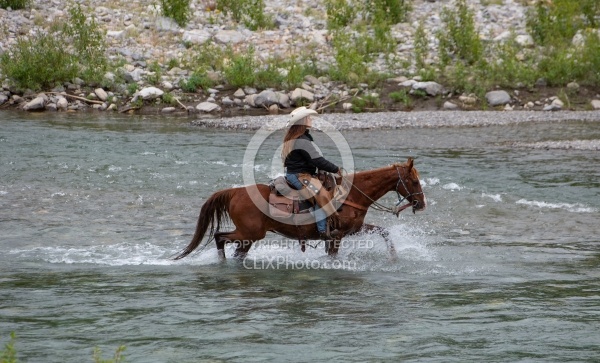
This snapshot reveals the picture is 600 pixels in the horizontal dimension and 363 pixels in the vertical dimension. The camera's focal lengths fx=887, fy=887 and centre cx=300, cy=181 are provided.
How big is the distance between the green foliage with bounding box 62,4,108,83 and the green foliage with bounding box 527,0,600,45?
16559 mm

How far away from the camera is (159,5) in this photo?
3681cm

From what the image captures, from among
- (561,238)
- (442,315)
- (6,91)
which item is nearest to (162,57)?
(6,91)

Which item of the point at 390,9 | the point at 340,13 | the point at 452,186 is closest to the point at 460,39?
the point at 390,9

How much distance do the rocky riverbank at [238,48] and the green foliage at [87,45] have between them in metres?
0.41

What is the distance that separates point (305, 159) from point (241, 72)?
2024cm

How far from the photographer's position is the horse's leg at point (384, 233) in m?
11.6

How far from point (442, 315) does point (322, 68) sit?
24.2m

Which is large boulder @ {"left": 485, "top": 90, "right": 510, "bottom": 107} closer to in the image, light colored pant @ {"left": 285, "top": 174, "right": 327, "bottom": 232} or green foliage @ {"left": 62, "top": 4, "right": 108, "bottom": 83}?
green foliage @ {"left": 62, "top": 4, "right": 108, "bottom": 83}

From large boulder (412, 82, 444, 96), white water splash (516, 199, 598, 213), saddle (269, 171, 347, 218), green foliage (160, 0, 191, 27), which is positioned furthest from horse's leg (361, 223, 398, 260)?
green foliage (160, 0, 191, 27)

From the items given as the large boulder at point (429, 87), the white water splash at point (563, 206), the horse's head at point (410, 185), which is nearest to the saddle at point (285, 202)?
the horse's head at point (410, 185)

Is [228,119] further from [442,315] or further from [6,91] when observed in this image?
[442,315]

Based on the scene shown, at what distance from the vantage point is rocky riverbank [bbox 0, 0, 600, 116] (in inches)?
1182

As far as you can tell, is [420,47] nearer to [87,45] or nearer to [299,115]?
[87,45]

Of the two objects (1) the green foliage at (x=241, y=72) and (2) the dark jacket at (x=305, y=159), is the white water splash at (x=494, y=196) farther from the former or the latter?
(1) the green foliage at (x=241, y=72)
